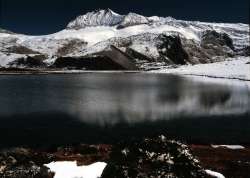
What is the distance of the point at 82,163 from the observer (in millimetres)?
28688

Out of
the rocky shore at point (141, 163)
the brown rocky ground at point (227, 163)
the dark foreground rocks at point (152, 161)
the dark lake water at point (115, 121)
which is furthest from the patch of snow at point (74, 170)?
the dark lake water at point (115, 121)

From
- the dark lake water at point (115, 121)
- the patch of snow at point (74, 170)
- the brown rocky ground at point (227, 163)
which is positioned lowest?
the dark lake water at point (115, 121)

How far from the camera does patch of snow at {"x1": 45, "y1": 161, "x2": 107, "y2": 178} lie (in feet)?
81.5

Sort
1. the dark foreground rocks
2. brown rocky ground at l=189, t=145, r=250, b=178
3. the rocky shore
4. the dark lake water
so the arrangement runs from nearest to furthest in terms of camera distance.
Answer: the dark foreground rocks < the rocky shore < brown rocky ground at l=189, t=145, r=250, b=178 < the dark lake water

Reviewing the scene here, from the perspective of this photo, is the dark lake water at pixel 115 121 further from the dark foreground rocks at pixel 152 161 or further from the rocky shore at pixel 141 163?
the dark foreground rocks at pixel 152 161

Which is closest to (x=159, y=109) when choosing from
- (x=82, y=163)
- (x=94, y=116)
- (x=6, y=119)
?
(x=94, y=116)

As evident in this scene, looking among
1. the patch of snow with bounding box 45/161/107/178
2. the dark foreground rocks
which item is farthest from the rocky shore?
the patch of snow with bounding box 45/161/107/178

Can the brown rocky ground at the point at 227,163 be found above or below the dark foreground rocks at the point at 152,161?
below

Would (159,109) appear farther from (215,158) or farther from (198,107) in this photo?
(215,158)

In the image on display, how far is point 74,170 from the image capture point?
1029 inches

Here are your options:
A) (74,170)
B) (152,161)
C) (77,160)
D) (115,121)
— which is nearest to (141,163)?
(152,161)

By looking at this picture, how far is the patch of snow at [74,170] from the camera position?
978 inches

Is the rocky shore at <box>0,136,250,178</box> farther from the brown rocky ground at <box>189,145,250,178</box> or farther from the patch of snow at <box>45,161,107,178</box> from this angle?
the patch of snow at <box>45,161,107,178</box>

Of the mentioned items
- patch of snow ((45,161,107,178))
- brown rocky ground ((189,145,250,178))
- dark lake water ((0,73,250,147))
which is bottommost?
dark lake water ((0,73,250,147))
